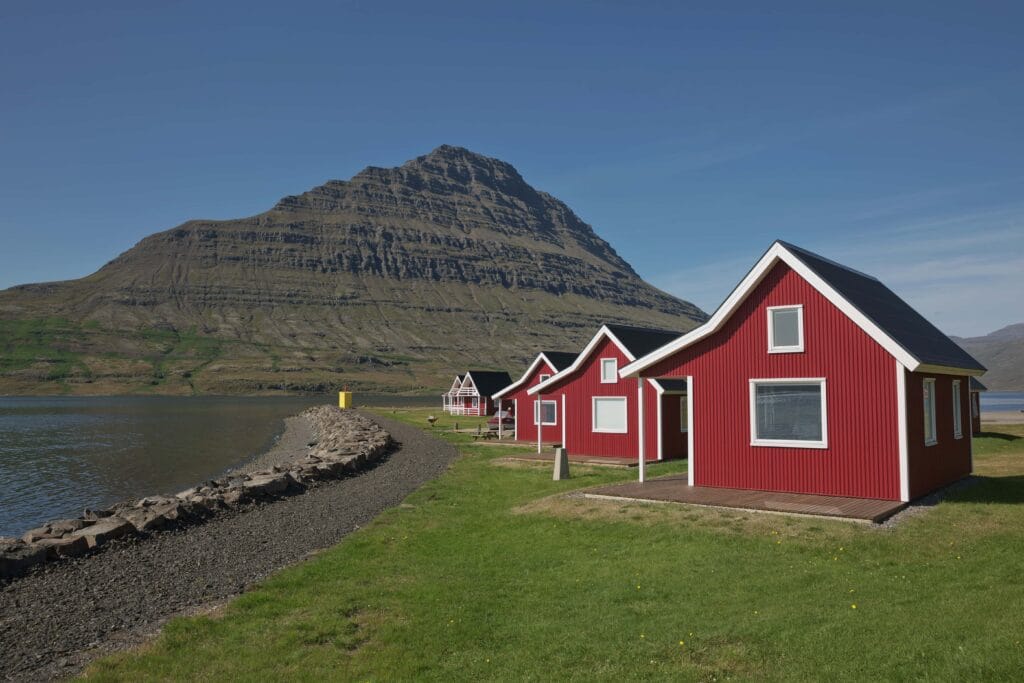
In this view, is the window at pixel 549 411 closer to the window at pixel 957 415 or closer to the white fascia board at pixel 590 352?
the white fascia board at pixel 590 352

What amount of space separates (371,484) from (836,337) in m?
16.4

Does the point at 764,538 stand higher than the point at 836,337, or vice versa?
the point at 836,337

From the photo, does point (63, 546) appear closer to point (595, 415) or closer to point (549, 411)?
point (595, 415)

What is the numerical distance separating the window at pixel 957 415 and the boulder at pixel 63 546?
22.3 meters

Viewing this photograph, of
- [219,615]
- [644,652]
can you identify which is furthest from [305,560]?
[644,652]

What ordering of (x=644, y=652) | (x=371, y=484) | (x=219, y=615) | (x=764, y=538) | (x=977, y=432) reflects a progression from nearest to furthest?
(x=644, y=652) → (x=219, y=615) → (x=764, y=538) → (x=371, y=484) → (x=977, y=432)

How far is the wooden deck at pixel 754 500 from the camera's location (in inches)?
546

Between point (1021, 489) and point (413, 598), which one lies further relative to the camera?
point (1021, 489)

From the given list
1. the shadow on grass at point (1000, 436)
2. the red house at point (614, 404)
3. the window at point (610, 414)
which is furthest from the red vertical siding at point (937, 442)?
the shadow on grass at point (1000, 436)

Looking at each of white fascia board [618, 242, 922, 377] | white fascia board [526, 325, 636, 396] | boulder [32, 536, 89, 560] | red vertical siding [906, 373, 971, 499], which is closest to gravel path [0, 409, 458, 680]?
boulder [32, 536, 89, 560]

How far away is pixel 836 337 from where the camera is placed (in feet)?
53.6

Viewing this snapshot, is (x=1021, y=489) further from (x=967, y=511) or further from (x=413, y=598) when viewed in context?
(x=413, y=598)

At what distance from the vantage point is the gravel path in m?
9.76

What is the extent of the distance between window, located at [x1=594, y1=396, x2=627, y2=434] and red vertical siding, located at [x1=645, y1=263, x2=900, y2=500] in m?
11.3
